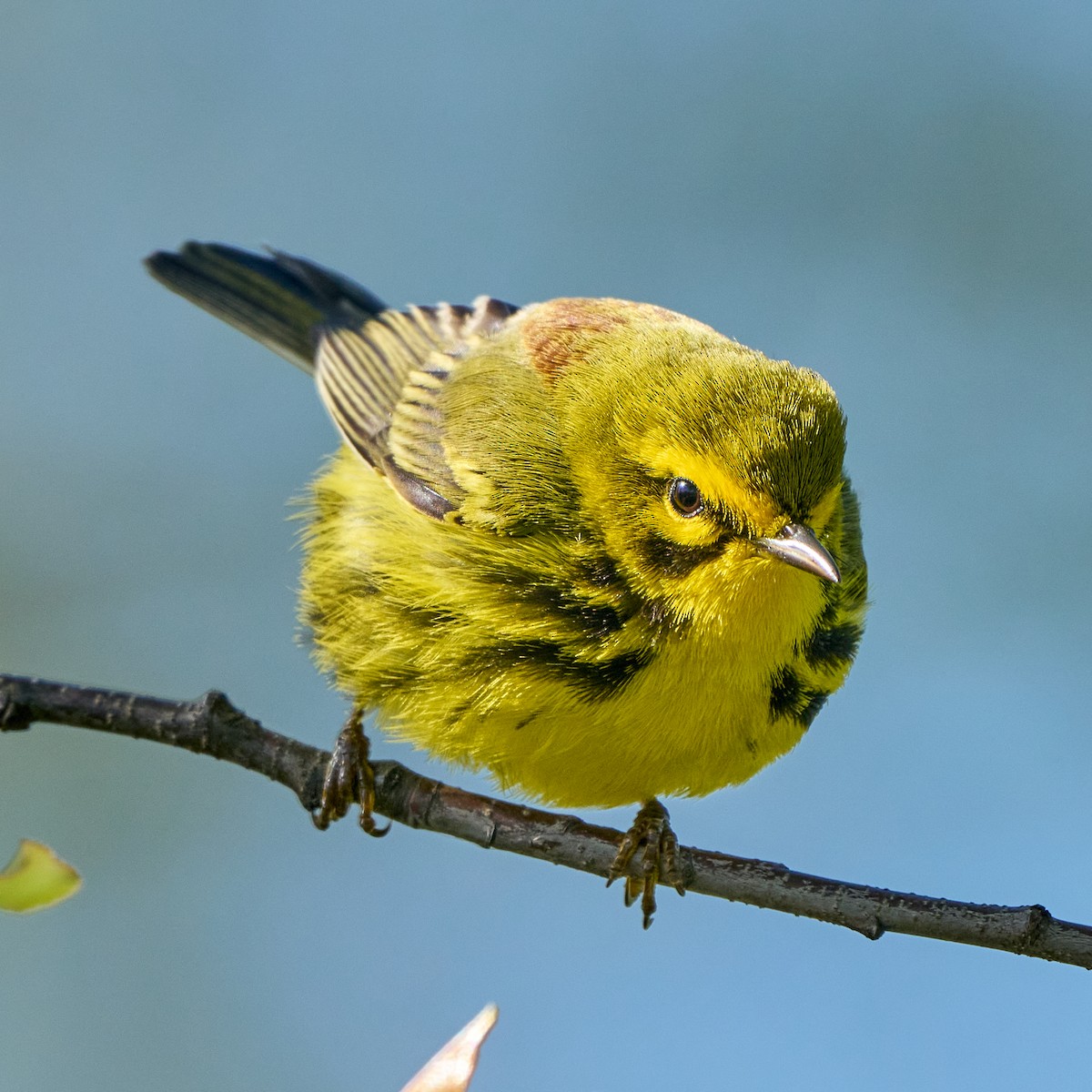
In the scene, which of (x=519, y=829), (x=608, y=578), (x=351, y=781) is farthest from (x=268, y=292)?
(x=519, y=829)

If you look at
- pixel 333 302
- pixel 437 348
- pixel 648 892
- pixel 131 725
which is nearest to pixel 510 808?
pixel 648 892

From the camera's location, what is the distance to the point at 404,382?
14.1 feet

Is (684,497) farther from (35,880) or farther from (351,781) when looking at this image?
(35,880)

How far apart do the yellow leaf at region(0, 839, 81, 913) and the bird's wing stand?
5.74 ft

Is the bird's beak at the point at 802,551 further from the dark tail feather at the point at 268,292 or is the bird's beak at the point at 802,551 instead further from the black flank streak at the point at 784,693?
the dark tail feather at the point at 268,292

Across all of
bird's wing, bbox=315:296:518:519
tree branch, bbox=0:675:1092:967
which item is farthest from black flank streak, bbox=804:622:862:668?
bird's wing, bbox=315:296:518:519

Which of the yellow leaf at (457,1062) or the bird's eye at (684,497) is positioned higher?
the bird's eye at (684,497)

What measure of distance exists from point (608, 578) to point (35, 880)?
1.58m

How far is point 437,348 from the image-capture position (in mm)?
4461

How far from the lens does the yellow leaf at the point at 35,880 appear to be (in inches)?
66.2

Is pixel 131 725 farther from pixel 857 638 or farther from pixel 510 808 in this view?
pixel 857 638

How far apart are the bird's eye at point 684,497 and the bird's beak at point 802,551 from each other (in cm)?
17

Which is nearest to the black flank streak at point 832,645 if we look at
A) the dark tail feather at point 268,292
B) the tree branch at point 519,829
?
the tree branch at point 519,829

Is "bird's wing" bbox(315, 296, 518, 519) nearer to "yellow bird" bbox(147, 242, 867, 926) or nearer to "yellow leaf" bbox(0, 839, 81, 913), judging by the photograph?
"yellow bird" bbox(147, 242, 867, 926)
